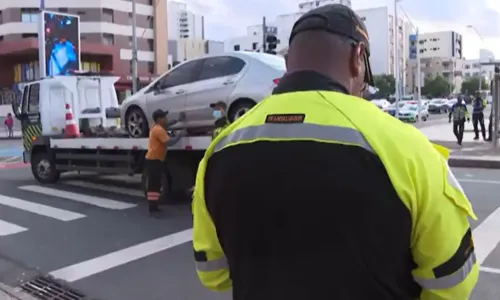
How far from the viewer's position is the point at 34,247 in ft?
24.3

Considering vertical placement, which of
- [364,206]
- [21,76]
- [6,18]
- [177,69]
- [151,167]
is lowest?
[151,167]

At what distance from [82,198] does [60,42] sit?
20.1 meters

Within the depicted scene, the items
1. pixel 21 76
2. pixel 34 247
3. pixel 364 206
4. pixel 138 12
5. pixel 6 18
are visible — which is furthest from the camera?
pixel 138 12

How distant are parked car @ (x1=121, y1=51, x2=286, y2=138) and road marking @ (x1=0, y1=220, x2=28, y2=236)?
9.78 ft

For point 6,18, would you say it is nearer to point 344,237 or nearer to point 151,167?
point 151,167

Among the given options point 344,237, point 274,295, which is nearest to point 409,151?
point 344,237

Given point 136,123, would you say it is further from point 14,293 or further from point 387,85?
point 387,85

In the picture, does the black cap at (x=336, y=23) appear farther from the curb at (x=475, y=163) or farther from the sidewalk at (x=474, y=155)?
the sidewalk at (x=474, y=155)

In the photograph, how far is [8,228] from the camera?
8.55 metres

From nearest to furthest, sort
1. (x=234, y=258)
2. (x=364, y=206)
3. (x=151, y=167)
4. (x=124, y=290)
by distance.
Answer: (x=364, y=206) < (x=234, y=258) < (x=124, y=290) < (x=151, y=167)

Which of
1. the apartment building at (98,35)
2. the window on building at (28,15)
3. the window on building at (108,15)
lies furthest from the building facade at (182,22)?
the window on building at (28,15)

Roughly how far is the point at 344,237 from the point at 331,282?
124 mm

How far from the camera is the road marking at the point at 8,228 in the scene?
830 cm

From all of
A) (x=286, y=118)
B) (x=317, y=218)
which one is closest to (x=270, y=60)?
(x=286, y=118)
